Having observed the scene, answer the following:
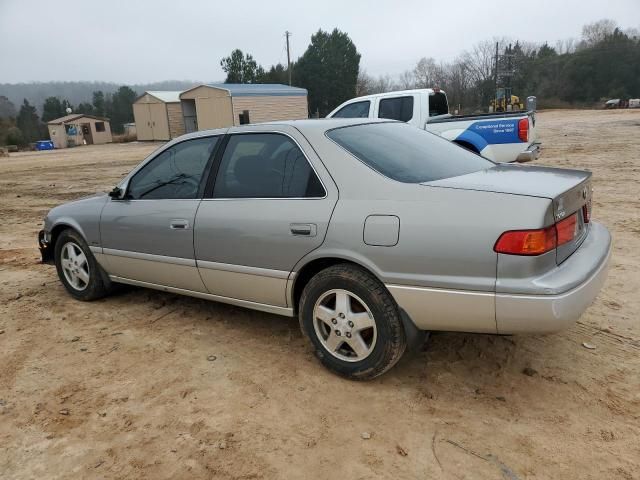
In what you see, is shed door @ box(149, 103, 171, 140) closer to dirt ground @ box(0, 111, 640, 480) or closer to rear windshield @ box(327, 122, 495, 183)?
dirt ground @ box(0, 111, 640, 480)

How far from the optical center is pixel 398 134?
378 centimetres

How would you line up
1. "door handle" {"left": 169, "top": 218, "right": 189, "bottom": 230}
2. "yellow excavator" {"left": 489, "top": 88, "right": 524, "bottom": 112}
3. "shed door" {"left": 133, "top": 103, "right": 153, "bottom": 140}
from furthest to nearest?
1. "shed door" {"left": 133, "top": 103, "right": 153, "bottom": 140}
2. "yellow excavator" {"left": 489, "top": 88, "right": 524, "bottom": 112}
3. "door handle" {"left": 169, "top": 218, "right": 189, "bottom": 230}

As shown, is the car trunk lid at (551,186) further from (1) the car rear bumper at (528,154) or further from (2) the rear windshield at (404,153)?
(1) the car rear bumper at (528,154)

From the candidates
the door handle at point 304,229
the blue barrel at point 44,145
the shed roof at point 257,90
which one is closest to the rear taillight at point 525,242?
the door handle at point 304,229

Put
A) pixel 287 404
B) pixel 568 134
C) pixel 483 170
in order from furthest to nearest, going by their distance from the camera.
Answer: pixel 568 134, pixel 483 170, pixel 287 404

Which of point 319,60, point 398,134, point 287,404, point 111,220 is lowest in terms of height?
point 287,404

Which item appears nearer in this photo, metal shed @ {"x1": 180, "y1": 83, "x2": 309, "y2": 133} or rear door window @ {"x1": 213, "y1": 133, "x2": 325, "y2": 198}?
rear door window @ {"x1": 213, "y1": 133, "x2": 325, "y2": 198}

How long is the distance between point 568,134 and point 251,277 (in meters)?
20.6

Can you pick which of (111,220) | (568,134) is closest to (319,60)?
(568,134)

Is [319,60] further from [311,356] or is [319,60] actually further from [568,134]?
[311,356]

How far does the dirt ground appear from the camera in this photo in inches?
99.7

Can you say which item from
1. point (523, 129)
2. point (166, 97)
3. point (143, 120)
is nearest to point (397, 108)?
point (523, 129)

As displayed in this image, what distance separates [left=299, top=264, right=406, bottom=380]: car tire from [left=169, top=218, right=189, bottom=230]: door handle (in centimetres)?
115

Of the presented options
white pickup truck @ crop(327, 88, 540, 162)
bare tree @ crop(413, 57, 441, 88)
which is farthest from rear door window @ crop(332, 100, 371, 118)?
bare tree @ crop(413, 57, 441, 88)
